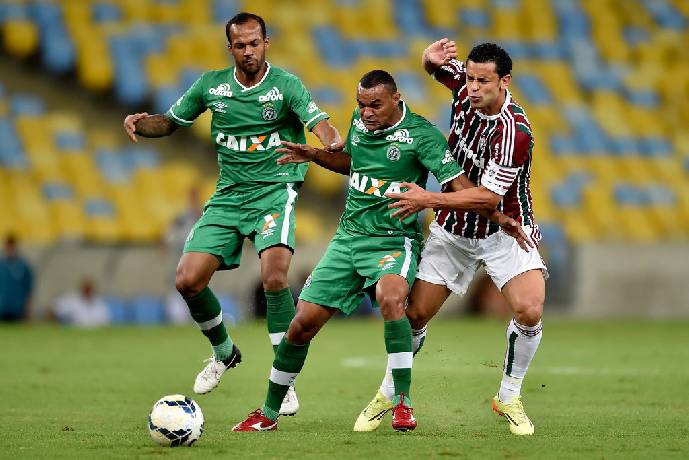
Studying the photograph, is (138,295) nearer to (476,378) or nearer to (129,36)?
(129,36)

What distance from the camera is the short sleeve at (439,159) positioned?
23.9ft

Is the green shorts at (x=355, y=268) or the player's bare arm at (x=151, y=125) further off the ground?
the player's bare arm at (x=151, y=125)

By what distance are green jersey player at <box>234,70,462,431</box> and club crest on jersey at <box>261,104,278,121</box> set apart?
0.94 meters

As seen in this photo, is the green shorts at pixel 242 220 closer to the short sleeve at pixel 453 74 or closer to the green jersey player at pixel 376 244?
the green jersey player at pixel 376 244

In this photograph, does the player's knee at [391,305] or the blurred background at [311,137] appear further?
the blurred background at [311,137]

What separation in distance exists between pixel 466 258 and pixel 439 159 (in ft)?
2.40

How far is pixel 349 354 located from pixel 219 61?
9.30 m

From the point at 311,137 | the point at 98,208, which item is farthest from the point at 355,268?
the point at 311,137

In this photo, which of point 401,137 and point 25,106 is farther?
point 25,106

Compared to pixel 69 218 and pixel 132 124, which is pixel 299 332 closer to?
pixel 132 124

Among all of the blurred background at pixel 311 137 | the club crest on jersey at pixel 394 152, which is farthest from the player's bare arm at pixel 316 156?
the blurred background at pixel 311 137

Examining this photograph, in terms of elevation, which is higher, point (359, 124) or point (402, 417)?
point (359, 124)

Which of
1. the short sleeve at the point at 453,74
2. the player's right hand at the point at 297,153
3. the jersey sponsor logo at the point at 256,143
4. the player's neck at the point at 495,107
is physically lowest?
the jersey sponsor logo at the point at 256,143

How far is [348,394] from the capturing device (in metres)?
9.69
